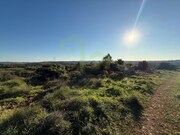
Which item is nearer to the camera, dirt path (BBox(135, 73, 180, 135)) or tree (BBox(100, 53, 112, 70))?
dirt path (BBox(135, 73, 180, 135))

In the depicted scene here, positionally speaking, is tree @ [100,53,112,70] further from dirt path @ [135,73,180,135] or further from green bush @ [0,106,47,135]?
green bush @ [0,106,47,135]

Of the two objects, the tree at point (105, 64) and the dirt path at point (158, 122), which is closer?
the dirt path at point (158, 122)

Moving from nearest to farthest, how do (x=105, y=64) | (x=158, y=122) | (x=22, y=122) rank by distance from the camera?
(x=22, y=122)
(x=158, y=122)
(x=105, y=64)

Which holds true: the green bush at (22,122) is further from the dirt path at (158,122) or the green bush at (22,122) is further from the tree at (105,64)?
the tree at (105,64)

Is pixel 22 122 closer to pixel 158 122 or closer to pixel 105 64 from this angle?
pixel 158 122

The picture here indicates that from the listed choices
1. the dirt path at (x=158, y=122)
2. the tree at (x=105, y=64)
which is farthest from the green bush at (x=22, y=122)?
the tree at (x=105, y=64)

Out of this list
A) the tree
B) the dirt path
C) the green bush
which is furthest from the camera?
the tree

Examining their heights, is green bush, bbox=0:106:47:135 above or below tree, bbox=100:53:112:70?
below

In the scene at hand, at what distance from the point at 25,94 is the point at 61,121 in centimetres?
866

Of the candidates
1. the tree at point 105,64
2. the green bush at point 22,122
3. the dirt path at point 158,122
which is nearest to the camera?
the green bush at point 22,122

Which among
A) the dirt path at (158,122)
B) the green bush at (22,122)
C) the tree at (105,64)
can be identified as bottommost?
the dirt path at (158,122)

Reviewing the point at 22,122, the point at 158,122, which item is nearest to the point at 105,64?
the point at 158,122

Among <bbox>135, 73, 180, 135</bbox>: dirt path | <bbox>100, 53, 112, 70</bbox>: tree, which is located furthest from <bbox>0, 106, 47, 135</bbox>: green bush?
<bbox>100, 53, 112, 70</bbox>: tree

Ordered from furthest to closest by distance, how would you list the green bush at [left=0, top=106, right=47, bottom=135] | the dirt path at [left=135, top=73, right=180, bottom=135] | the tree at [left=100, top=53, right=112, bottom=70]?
1. the tree at [left=100, top=53, right=112, bottom=70]
2. the dirt path at [left=135, top=73, right=180, bottom=135]
3. the green bush at [left=0, top=106, right=47, bottom=135]
